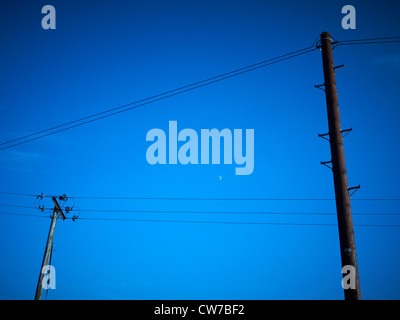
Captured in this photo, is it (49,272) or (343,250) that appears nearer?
(343,250)

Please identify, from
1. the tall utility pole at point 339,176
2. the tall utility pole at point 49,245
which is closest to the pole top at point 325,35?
the tall utility pole at point 339,176

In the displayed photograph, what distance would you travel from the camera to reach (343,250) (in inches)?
320

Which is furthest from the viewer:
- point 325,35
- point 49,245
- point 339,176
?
point 49,245

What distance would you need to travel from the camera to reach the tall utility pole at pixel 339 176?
802cm

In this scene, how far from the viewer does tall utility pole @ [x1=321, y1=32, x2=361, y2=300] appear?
8023 mm

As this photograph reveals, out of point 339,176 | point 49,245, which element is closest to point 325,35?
point 339,176

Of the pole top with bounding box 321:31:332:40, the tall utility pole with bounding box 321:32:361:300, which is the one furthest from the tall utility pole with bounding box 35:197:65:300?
the pole top with bounding box 321:31:332:40

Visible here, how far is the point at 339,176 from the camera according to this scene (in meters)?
8.69

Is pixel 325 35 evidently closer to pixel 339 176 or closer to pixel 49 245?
pixel 339 176
